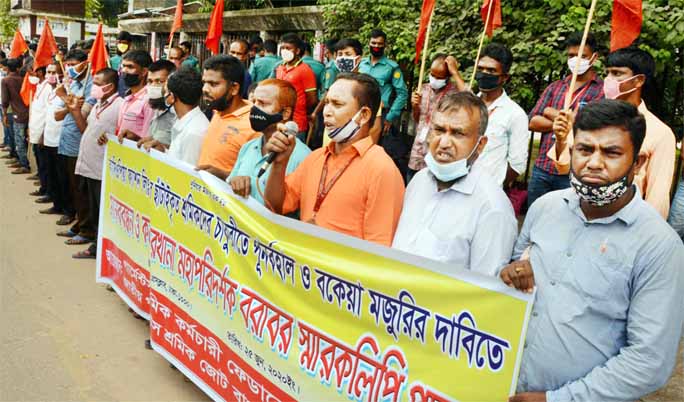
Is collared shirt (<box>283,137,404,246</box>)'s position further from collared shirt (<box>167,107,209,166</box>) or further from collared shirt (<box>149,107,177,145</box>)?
collared shirt (<box>149,107,177,145</box>)

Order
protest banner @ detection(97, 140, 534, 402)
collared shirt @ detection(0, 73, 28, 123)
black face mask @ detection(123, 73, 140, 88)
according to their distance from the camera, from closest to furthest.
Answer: protest banner @ detection(97, 140, 534, 402) → black face mask @ detection(123, 73, 140, 88) → collared shirt @ detection(0, 73, 28, 123)

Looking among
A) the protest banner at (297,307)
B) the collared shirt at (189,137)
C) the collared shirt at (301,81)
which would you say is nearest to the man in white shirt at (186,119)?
the collared shirt at (189,137)

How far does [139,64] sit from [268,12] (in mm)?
6443

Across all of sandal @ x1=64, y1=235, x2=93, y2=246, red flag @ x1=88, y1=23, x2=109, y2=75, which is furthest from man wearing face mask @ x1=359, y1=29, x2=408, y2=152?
sandal @ x1=64, y1=235, x2=93, y2=246

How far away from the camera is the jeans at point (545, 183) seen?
17.0 ft

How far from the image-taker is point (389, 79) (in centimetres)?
783

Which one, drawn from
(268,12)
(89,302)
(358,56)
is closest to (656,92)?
(358,56)

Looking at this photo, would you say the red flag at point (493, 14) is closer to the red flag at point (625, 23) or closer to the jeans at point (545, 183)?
the jeans at point (545, 183)

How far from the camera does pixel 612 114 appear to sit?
239 cm

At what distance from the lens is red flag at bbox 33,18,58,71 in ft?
33.6

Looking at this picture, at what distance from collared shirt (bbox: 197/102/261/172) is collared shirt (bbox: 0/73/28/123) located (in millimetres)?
8328

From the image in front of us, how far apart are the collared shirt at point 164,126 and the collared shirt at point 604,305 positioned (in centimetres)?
397

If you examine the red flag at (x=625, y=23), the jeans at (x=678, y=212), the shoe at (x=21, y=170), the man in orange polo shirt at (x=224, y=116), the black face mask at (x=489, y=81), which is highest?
the red flag at (x=625, y=23)

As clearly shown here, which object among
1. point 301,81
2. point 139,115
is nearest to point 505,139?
point 139,115
